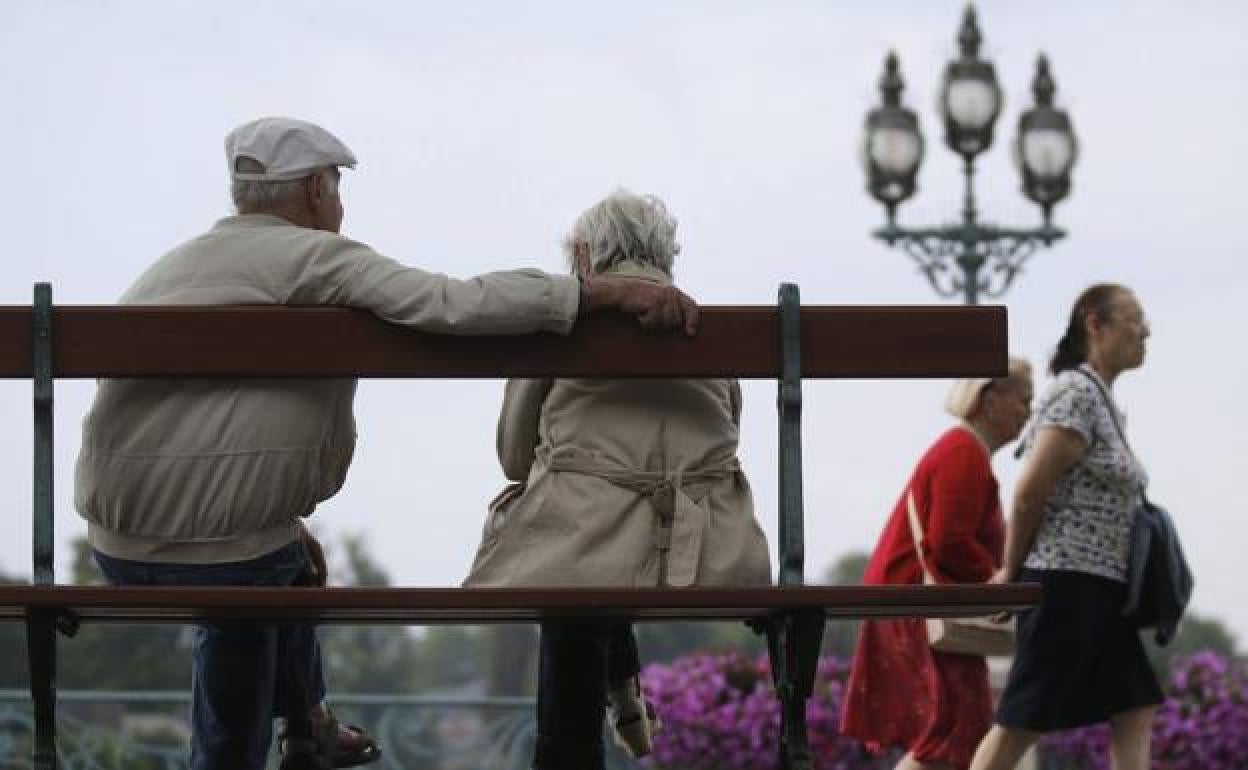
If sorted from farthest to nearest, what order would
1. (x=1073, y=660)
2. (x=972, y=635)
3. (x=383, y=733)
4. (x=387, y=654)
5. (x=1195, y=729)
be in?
(x=387, y=654)
(x=1195, y=729)
(x=383, y=733)
(x=972, y=635)
(x=1073, y=660)

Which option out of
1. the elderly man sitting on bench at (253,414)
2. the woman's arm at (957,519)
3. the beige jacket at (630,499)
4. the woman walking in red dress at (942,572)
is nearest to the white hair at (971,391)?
the woman walking in red dress at (942,572)

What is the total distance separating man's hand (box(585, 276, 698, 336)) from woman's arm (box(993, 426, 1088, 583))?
3.05 metres

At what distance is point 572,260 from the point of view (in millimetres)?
6410

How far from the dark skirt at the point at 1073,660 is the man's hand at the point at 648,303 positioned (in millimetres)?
3136

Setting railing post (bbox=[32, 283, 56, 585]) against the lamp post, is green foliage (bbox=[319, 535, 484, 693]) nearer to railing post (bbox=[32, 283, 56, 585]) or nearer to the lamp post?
the lamp post

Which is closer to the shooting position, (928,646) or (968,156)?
(928,646)

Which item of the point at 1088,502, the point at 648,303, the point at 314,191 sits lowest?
the point at 1088,502

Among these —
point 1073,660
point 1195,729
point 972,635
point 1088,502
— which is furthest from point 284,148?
point 1195,729

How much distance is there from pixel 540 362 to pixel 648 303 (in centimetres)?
23

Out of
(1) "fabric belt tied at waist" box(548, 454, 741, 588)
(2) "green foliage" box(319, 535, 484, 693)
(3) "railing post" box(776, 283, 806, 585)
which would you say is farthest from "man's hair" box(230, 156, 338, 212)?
(2) "green foliage" box(319, 535, 484, 693)

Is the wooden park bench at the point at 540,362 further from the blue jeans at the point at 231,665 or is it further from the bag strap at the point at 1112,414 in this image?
the bag strap at the point at 1112,414

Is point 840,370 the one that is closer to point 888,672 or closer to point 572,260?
point 572,260

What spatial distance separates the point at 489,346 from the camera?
592cm

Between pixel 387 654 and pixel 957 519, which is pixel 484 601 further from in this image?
pixel 387 654
